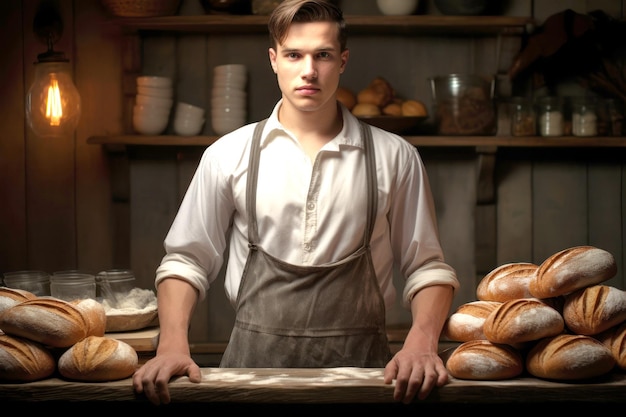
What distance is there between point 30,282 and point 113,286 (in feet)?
0.75

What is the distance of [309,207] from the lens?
6.90 feet

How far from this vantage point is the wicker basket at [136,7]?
3.21 meters

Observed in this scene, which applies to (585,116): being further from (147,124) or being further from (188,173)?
(147,124)

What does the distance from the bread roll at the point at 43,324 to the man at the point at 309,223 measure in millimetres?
358

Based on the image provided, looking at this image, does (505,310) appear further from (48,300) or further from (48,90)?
(48,90)

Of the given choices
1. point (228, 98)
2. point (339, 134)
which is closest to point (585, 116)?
point (228, 98)

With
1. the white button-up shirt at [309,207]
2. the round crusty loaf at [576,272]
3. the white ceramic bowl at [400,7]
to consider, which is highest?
the white ceramic bowl at [400,7]

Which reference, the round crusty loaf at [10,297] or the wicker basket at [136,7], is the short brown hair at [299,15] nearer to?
the round crusty loaf at [10,297]

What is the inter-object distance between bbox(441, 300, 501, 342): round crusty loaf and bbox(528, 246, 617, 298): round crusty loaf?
15 cm

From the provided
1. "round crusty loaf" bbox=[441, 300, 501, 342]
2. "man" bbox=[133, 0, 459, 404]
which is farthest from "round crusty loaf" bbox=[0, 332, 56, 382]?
"round crusty loaf" bbox=[441, 300, 501, 342]

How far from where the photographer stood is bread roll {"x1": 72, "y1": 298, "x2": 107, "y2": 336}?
1.74m

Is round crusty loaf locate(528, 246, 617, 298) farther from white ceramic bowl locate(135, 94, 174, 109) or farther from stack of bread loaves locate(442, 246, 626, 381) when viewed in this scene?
white ceramic bowl locate(135, 94, 174, 109)

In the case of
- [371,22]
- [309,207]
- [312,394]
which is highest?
[371,22]

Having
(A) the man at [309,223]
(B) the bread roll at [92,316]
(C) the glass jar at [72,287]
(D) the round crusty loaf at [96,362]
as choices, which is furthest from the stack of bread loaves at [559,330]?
(C) the glass jar at [72,287]
